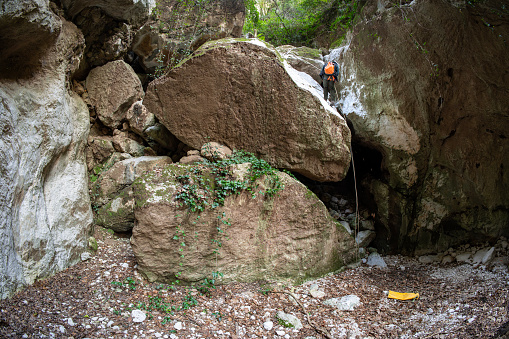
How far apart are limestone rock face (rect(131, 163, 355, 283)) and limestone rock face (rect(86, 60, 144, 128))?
2.91 m

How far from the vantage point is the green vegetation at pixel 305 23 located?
895cm

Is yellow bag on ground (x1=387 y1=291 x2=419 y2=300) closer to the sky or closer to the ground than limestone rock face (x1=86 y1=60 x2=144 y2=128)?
closer to the ground

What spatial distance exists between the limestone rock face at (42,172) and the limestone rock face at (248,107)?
1.46m

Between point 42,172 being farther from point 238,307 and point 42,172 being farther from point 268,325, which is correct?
point 268,325

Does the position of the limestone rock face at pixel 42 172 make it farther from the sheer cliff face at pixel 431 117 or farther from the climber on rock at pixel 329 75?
the sheer cliff face at pixel 431 117

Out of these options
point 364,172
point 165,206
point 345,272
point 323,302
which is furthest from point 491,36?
point 165,206

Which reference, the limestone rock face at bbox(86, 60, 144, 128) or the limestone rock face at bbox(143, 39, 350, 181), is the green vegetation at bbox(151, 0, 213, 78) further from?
the limestone rock face at bbox(143, 39, 350, 181)

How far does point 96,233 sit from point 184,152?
7.28ft

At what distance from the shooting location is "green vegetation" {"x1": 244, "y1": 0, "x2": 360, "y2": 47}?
8945 mm

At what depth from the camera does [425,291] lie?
4.79m

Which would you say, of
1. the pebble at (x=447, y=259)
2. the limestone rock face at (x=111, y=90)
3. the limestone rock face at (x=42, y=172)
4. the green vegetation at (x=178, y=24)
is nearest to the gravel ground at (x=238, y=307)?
the limestone rock face at (x=42, y=172)

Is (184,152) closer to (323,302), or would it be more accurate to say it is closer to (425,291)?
(323,302)

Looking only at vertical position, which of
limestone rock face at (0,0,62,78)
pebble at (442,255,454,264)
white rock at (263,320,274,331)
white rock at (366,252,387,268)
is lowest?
white rock at (263,320,274,331)

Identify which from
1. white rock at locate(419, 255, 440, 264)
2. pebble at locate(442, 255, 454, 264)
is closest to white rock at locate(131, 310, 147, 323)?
white rock at locate(419, 255, 440, 264)
